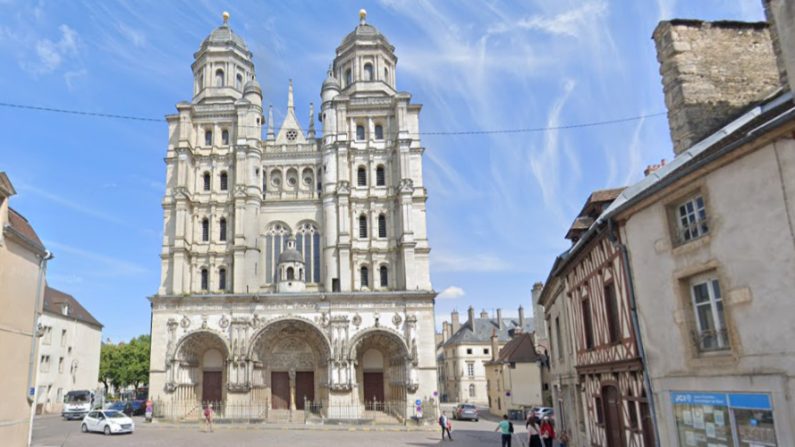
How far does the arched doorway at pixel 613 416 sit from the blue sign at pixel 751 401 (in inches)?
143

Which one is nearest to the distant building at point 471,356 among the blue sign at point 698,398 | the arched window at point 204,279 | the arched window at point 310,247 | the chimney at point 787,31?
the arched window at point 310,247

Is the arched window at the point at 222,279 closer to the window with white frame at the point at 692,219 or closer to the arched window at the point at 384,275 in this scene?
the arched window at the point at 384,275

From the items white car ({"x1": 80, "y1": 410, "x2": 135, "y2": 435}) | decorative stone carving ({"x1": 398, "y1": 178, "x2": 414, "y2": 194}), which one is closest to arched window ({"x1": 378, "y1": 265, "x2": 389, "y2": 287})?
decorative stone carving ({"x1": 398, "y1": 178, "x2": 414, "y2": 194})

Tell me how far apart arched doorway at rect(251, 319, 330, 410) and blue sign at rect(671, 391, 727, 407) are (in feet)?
81.7

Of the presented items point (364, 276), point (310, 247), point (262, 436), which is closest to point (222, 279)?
point (310, 247)

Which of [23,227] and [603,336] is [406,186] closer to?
[23,227]

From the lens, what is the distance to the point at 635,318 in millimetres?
9680

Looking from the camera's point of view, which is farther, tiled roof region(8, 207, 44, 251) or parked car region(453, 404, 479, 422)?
parked car region(453, 404, 479, 422)

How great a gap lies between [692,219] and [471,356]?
2038 inches

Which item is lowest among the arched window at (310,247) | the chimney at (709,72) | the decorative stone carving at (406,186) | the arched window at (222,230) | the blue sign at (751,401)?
the blue sign at (751,401)

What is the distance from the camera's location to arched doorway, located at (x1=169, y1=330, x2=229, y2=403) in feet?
103

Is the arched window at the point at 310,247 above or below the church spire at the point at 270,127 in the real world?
below

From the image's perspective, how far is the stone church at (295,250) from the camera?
31.7 metres

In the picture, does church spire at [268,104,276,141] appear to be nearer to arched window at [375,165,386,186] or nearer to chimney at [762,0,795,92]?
arched window at [375,165,386,186]
